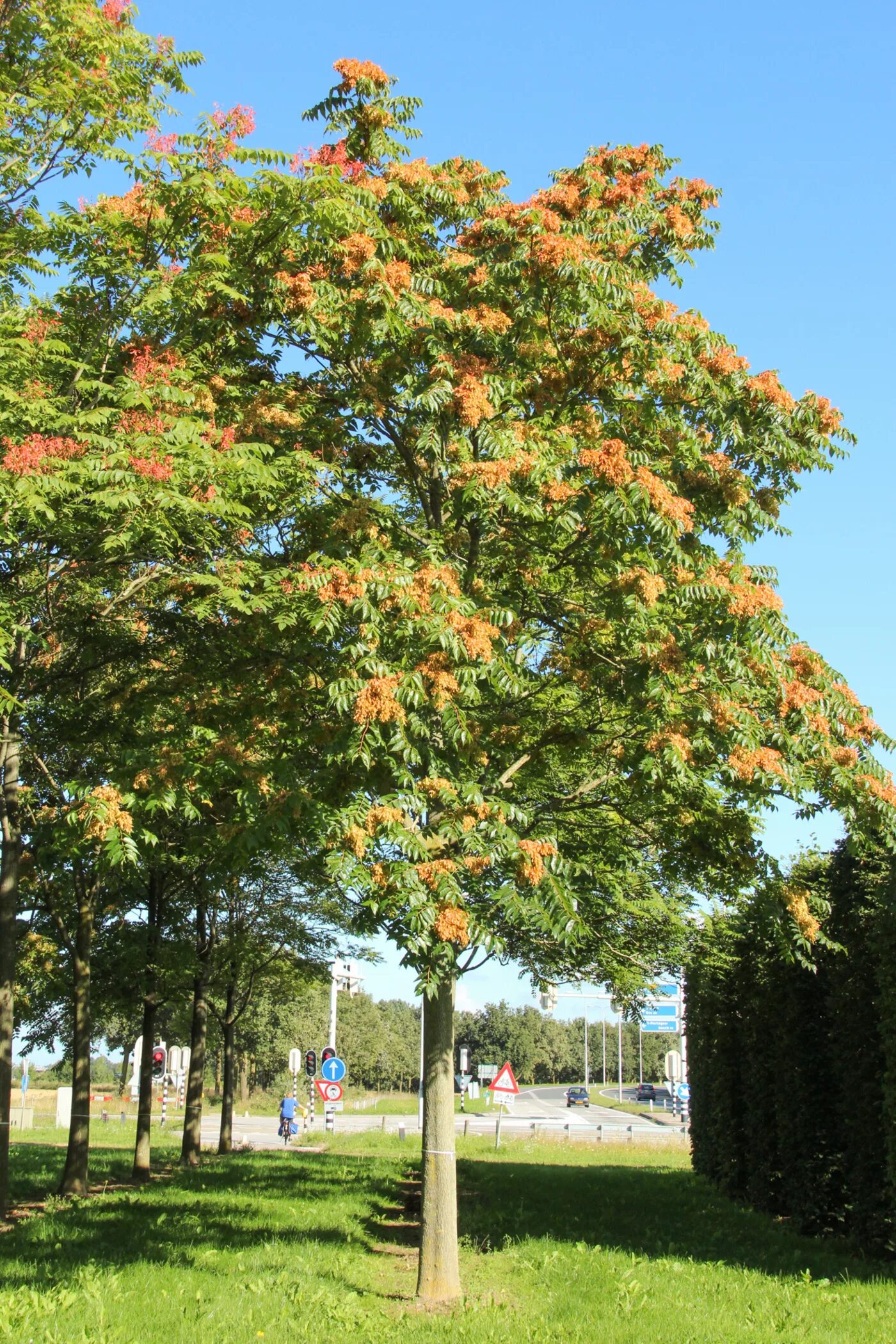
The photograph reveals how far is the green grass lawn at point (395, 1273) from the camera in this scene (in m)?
8.14

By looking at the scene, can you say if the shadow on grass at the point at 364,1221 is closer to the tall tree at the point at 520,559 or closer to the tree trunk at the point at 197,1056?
the tree trunk at the point at 197,1056

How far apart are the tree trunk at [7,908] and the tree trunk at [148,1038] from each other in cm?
670

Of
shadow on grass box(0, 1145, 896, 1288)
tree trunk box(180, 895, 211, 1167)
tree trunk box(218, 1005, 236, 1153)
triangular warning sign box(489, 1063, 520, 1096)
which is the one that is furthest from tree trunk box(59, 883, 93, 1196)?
triangular warning sign box(489, 1063, 520, 1096)

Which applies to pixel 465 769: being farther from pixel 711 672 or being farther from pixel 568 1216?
pixel 568 1216

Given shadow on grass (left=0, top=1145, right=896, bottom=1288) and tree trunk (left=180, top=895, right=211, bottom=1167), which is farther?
tree trunk (left=180, top=895, right=211, bottom=1167)

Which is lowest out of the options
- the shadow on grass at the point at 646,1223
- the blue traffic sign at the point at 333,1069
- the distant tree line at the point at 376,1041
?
the distant tree line at the point at 376,1041

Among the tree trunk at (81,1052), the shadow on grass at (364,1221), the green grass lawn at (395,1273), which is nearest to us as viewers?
the green grass lawn at (395,1273)

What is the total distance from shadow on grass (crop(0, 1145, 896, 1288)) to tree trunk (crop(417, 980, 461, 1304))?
1.10 metres

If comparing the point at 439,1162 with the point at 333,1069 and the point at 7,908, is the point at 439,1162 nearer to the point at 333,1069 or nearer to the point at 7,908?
the point at 7,908

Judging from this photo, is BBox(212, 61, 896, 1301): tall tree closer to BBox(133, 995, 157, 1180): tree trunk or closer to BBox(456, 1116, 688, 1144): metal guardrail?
BBox(133, 995, 157, 1180): tree trunk

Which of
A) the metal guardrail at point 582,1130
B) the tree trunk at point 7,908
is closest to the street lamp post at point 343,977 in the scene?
the metal guardrail at point 582,1130

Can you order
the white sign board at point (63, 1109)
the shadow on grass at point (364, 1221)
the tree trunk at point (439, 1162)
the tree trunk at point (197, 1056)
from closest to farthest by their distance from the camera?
the tree trunk at point (439, 1162)
the shadow on grass at point (364, 1221)
the tree trunk at point (197, 1056)
the white sign board at point (63, 1109)

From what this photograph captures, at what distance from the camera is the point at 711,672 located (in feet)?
29.4

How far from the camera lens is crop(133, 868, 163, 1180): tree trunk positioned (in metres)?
19.7
